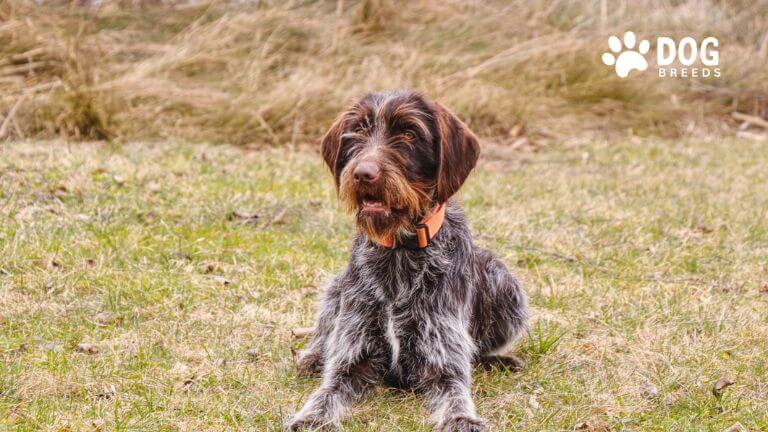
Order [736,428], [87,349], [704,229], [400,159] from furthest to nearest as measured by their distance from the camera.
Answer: [704,229], [87,349], [400,159], [736,428]

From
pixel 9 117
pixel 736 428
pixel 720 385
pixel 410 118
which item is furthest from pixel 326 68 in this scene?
pixel 736 428

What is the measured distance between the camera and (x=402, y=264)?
3.84 meters

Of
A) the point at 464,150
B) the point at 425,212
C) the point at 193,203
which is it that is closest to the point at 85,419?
the point at 425,212

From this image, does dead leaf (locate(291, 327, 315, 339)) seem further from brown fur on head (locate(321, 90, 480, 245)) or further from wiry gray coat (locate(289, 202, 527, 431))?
brown fur on head (locate(321, 90, 480, 245))

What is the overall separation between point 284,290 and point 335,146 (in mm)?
1552

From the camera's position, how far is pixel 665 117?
477 inches

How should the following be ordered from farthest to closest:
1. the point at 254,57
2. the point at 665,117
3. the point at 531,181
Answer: the point at 665,117, the point at 254,57, the point at 531,181

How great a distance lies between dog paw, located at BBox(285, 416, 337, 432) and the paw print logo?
977 cm

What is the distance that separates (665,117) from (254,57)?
5838mm

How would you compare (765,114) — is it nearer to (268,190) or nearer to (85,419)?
(268,190)

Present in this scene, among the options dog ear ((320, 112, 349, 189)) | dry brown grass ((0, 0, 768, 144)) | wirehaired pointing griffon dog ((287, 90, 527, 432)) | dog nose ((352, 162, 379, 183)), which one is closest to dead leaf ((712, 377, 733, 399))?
wirehaired pointing griffon dog ((287, 90, 527, 432))

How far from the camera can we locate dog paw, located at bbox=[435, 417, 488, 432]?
3408 millimetres

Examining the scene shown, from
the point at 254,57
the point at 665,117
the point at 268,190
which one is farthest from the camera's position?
the point at 665,117
